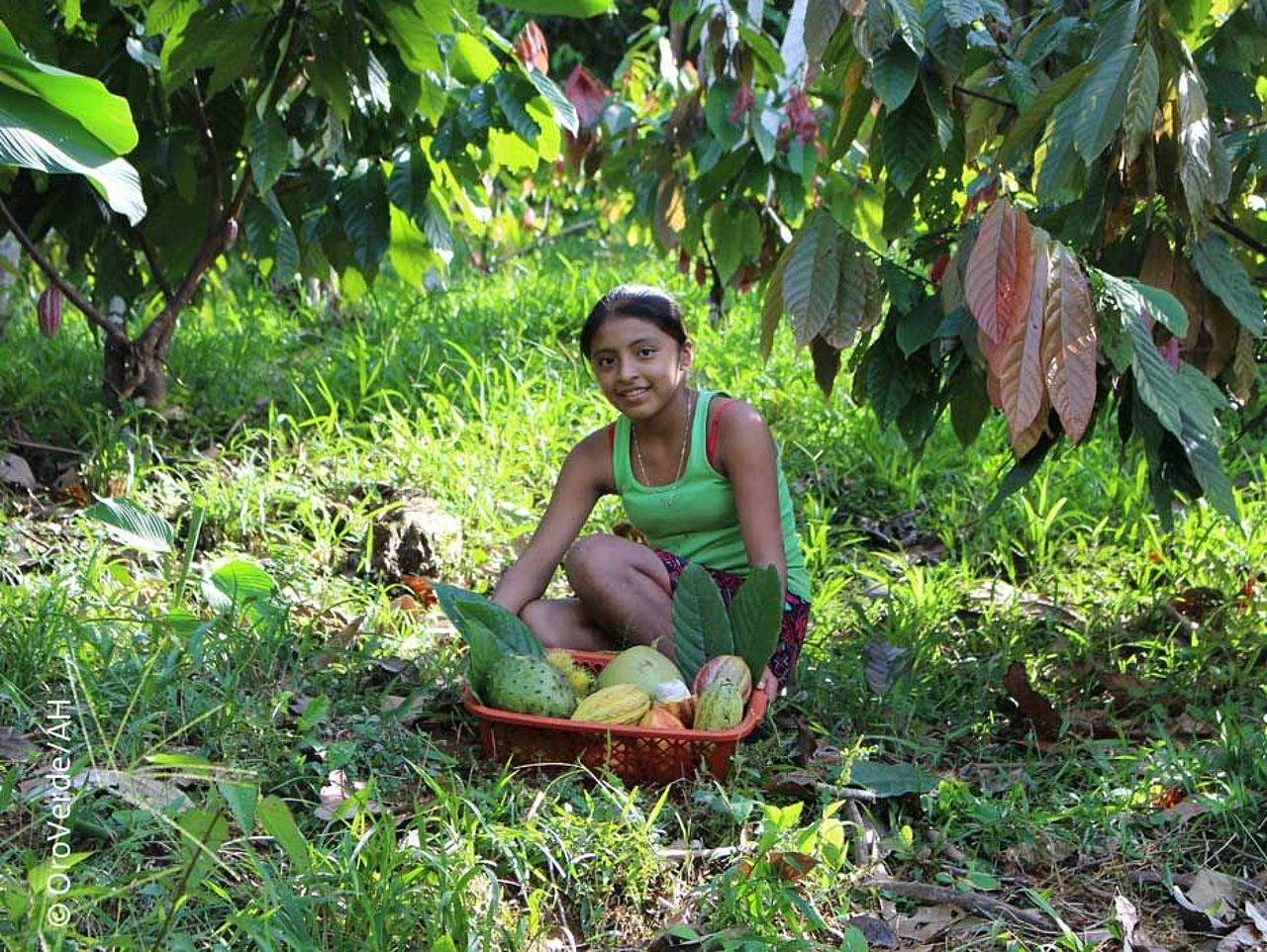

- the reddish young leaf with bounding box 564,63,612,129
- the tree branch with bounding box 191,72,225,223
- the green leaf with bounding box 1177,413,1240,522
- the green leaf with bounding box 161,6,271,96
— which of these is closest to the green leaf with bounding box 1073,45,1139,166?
the green leaf with bounding box 1177,413,1240,522

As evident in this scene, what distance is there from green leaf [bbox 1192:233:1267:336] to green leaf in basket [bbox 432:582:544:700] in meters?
1.25

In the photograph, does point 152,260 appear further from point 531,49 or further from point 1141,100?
point 1141,100

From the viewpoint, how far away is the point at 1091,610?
3270mm

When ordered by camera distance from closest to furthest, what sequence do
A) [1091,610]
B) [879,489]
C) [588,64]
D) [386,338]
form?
[1091,610] < [879,489] < [386,338] < [588,64]

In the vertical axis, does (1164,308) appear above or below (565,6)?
below

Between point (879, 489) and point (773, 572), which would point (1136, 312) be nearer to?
point (773, 572)

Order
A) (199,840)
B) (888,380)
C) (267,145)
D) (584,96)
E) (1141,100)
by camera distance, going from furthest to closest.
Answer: (584,96)
(267,145)
(888,380)
(1141,100)
(199,840)

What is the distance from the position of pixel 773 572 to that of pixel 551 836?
0.59 metres

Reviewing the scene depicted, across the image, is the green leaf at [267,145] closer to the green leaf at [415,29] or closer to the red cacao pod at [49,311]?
the green leaf at [415,29]

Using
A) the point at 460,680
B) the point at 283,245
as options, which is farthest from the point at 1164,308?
the point at 283,245

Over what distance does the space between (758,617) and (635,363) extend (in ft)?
1.73

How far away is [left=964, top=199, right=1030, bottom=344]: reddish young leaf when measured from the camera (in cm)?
176

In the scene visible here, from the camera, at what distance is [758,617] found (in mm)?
2396

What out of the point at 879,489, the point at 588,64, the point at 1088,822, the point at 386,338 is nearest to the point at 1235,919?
the point at 1088,822
